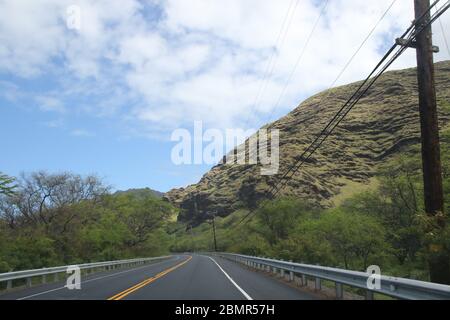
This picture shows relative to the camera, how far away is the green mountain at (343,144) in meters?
144

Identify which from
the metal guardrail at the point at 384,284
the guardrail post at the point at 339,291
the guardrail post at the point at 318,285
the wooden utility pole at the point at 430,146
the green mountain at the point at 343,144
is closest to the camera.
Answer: the metal guardrail at the point at 384,284

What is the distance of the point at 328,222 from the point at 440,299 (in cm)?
3870

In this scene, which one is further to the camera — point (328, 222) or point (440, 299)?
point (328, 222)

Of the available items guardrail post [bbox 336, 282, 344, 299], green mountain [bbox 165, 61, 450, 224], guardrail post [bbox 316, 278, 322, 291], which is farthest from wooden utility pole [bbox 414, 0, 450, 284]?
green mountain [bbox 165, 61, 450, 224]

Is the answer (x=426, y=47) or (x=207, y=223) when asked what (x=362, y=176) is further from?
(x=426, y=47)

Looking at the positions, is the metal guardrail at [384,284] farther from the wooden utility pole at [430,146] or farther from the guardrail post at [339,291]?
the wooden utility pole at [430,146]

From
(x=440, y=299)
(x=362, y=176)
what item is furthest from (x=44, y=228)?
(x=362, y=176)

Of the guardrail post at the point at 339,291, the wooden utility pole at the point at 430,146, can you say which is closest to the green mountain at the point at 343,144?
the guardrail post at the point at 339,291

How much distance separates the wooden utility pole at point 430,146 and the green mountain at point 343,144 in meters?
120

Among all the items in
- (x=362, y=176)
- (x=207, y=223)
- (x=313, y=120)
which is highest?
(x=313, y=120)

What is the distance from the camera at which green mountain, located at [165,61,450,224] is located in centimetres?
14375

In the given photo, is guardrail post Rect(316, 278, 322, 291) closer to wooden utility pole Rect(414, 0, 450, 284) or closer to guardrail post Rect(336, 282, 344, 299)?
guardrail post Rect(336, 282, 344, 299)

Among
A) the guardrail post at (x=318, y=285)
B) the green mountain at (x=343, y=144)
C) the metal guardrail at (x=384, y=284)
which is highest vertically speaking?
the green mountain at (x=343, y=144)
